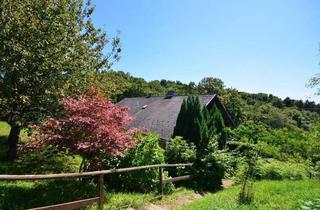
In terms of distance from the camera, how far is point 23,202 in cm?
773

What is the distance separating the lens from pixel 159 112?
28844 millimetres

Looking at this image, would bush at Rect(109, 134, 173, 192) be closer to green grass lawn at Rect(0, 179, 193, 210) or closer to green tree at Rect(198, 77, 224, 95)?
green grass lawn at Rect(0, 179, 193, 210)

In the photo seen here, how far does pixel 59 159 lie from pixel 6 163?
6.95ft

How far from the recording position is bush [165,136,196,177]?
13781 millimetres

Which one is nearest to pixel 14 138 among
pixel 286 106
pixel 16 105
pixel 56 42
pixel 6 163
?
pixel 6 163

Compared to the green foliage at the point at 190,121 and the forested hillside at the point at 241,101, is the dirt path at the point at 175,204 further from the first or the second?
the forested hillside at the point at 241,101

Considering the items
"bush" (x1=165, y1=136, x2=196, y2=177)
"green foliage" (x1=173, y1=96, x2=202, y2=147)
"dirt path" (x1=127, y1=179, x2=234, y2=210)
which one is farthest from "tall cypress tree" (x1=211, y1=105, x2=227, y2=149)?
"dirt path" (x1=127, y1=179, x2=234, y2=210)

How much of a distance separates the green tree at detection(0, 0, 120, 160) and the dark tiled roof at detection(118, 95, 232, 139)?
34.5 ft

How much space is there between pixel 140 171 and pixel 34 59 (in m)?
5.51

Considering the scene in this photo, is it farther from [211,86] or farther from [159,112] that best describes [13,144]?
[211,86]

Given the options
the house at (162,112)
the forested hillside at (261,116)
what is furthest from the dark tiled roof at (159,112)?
the forested hillside at (261,116)

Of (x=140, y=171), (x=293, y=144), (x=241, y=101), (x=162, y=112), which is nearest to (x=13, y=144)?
(x=140, y=171)

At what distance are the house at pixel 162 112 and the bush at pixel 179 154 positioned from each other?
27.9 feet

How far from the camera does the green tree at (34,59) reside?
1163 centimetres
